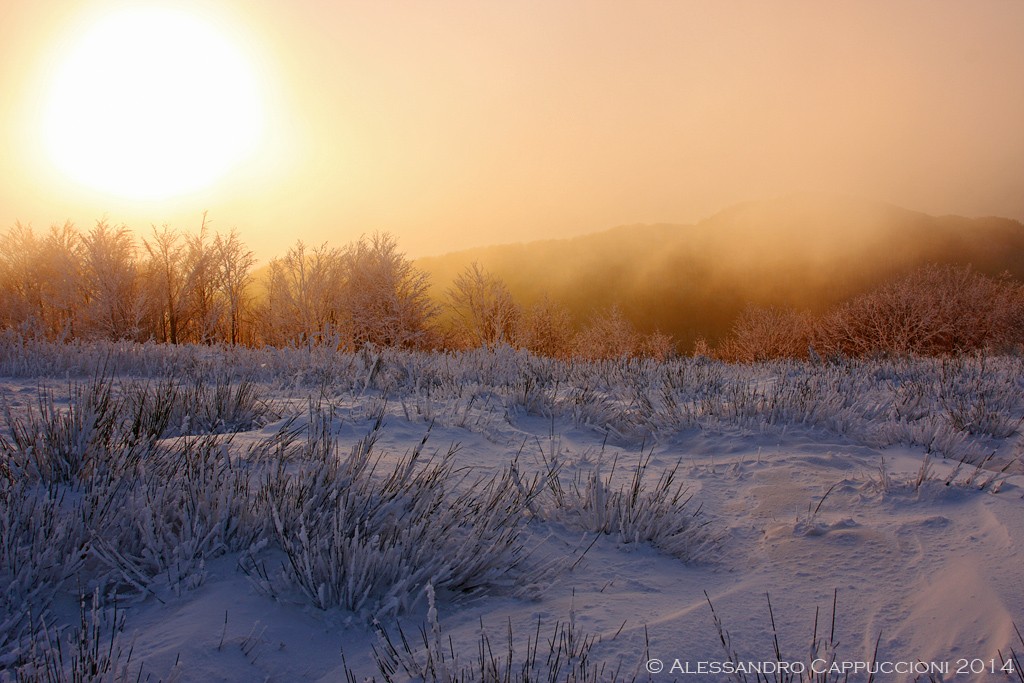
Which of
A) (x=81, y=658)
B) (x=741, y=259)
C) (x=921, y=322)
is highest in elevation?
(x=741, y=259)

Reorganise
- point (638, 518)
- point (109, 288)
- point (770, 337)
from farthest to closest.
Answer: point (770, 337)
point (109, 288)
point (638, 518)

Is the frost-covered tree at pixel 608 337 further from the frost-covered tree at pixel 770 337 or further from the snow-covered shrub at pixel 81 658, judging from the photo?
the snow-covered shrub at pixel 81 658

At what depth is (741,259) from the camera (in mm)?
121062

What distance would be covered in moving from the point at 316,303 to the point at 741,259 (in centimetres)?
11125

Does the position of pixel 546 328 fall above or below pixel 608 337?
above

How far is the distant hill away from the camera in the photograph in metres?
106

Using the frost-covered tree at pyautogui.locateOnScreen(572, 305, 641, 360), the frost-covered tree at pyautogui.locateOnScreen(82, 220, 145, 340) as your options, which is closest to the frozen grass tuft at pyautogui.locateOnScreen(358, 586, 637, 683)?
the frost-covered tree at pyautogui.locateOnScreen(82, 220, 145, 340)

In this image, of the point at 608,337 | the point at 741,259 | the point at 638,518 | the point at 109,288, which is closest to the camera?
the point at 638,518

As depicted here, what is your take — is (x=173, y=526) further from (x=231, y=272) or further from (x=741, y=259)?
(x=741, y=259)

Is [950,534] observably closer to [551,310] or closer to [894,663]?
[894,663]

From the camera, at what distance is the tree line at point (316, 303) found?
23766 millimetres

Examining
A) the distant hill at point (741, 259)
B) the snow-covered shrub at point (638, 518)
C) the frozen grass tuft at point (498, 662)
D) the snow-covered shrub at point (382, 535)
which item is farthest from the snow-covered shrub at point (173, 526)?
the distant hill at point (741, 259)

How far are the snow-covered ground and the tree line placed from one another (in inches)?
790

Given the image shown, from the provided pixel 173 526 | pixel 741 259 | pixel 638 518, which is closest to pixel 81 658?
pixel 173 526
